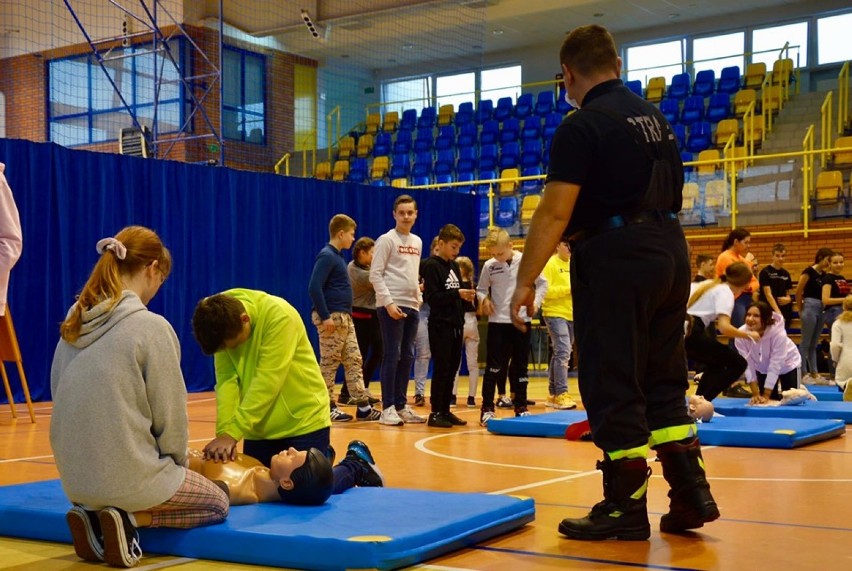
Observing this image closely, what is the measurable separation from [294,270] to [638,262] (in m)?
9.39

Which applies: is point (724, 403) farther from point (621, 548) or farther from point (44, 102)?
point (44, 102)

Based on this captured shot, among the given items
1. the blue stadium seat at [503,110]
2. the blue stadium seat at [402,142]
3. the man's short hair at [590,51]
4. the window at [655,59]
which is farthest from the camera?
the window at [655,59]

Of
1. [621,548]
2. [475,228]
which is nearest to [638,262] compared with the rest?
[621,548]

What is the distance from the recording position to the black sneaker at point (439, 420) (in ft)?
26.0

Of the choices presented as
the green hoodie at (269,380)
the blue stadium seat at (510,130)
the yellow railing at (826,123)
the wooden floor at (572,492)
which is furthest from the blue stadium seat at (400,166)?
the green hoodie at (269,380)

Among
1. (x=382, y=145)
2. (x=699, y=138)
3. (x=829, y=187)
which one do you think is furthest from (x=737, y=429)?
(x=382, y=145)

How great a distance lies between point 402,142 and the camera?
22.3 metres

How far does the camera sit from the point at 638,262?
12.1 ft

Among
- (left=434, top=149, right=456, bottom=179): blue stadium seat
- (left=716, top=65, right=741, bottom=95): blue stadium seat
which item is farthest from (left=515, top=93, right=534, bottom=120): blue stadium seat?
(left=716, top=65, right=741, bottom=95): blue stadium seat

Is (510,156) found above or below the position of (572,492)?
above

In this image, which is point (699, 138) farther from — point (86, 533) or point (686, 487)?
point (86, 533)

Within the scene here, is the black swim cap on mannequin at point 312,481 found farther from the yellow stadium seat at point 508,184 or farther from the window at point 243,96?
the window at point 243,96

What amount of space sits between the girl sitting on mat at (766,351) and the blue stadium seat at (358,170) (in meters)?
13.5

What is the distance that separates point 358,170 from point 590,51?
18262mm
